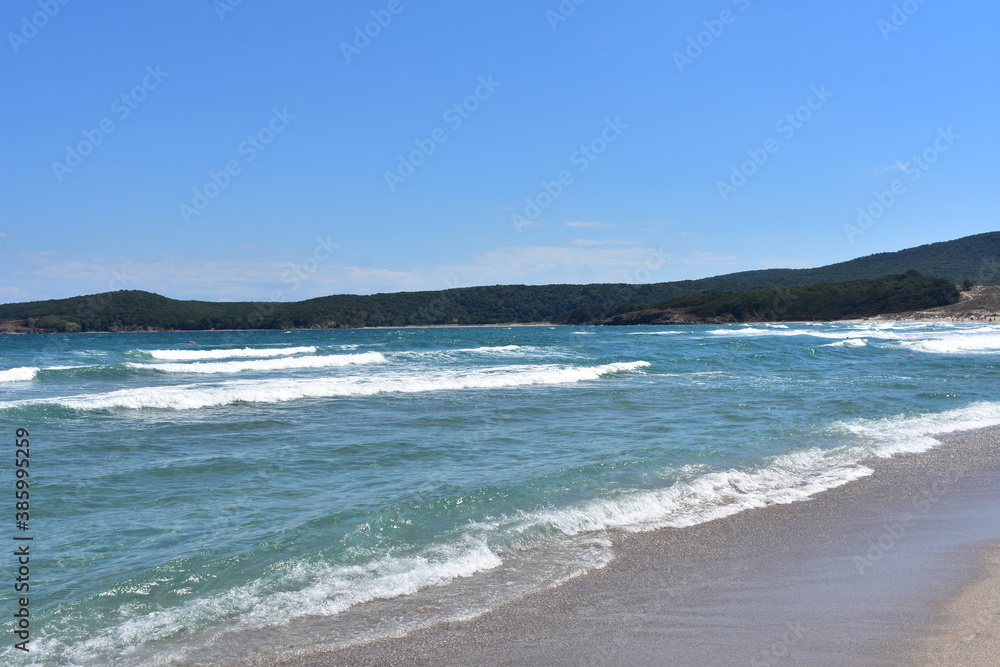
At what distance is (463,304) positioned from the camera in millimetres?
137250

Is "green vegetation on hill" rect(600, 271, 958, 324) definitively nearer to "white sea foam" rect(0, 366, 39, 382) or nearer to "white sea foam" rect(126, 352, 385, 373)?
"white sea foam" rect(126, 352, 385, 373)

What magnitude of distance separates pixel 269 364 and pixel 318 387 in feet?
42.1

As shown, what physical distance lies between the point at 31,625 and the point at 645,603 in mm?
4148

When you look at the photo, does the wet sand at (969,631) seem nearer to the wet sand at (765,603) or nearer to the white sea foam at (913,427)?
the wet sand at (765,603)

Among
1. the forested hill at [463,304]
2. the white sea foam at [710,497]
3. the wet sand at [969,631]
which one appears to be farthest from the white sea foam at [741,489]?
the forested hill at [463,304]

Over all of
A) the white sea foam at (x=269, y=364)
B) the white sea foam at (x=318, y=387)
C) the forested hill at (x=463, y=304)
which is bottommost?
the white sea foam at (x=318, y=387)

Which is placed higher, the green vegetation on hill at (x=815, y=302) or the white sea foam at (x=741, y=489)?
the green vegetation on hill at (x=815, y=302)

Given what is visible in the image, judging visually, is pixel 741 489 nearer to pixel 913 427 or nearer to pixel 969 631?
pixel 969 631

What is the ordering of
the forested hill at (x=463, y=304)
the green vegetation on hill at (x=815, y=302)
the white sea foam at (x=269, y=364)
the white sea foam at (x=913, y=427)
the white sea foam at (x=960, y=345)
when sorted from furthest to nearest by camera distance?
1. the forested hill at (x=463, y=304)
2. the green vegetation on hill at (x=815, y=302)
3. the white sea foam at (x=960, y=345)
4. the white sea foam at (x=269, y=364)
5. the white sea foam at (x=913, y=427)

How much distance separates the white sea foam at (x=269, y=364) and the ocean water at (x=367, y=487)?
8196 millimetres

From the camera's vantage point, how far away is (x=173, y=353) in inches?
1629

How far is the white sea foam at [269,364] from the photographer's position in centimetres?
2817

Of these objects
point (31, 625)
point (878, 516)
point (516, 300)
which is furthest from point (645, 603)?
point (516, 300)

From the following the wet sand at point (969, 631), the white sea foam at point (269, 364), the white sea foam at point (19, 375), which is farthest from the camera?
the white sea foam at point (269, 364)
